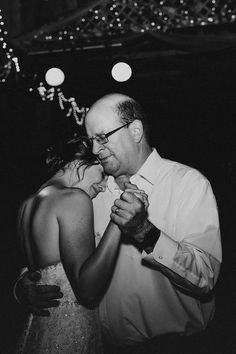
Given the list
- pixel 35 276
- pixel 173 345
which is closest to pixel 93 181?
pixel 35 276

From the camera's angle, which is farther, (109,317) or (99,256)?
(109,317)

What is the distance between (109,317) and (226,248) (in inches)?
171

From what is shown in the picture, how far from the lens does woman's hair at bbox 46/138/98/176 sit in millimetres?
2578

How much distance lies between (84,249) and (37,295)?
1.42ft

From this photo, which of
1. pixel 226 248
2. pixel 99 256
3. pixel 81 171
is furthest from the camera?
pixel 226 248

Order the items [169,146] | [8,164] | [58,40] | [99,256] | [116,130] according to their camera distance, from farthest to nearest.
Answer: [169,146] → [8,164] → [58,40] → [116,130] → [99,256]

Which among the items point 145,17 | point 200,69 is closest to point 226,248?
point 200,69

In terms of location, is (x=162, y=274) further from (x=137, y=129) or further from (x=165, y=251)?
(x=137, y=129)

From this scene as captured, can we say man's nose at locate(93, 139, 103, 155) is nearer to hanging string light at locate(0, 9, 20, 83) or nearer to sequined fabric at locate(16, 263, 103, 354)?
sequined fabric at locate(16, 263, 103, 354)

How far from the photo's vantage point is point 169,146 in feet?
25.4

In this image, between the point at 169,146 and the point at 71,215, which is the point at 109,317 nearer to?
the point at 71,215

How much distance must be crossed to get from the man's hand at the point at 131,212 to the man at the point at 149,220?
0.24 meters

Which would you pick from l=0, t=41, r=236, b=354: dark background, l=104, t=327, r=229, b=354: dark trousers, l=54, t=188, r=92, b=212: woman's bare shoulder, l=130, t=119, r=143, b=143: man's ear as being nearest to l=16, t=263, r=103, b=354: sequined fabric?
l=104, t=327, r=229, b=354: dark trousers

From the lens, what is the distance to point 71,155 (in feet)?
8.88
